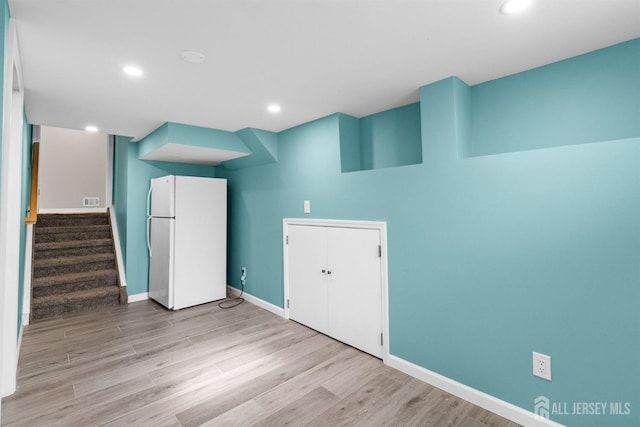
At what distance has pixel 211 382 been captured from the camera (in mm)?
2273

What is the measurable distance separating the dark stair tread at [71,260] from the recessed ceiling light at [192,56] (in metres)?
3.80

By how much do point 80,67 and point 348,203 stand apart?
218cm

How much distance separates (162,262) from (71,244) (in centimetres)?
169

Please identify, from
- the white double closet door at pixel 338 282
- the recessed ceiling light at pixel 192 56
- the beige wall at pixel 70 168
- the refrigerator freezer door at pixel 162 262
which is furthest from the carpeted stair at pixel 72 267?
the recessed ceiling light at pixel 192 56

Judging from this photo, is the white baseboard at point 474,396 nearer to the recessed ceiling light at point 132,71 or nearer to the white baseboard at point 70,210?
the recessed ceiling light at point 132,71

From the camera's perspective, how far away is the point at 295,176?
3.46 m

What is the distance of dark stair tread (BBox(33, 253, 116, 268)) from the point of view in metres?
4.04

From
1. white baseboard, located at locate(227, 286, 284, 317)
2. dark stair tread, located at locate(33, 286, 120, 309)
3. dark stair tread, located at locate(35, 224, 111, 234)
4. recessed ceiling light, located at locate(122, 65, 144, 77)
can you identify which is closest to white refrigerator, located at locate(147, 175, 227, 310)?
white baseboard, located at locate(227, 286, 284, 317)

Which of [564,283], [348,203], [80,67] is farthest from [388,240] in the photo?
[80,67]

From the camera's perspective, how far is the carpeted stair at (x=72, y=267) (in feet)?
12.2

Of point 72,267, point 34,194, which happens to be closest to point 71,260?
point 72,267

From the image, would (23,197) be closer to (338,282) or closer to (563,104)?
(338,282)

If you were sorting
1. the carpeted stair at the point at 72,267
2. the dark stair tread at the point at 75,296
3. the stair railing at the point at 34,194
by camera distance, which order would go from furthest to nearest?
the carpeted stair at the point at 72,267
the dark stair tread at the point at 75,296
the stair railing at the point at 34,194

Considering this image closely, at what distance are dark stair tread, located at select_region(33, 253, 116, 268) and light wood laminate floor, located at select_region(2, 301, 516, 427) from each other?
1100 millimetres
